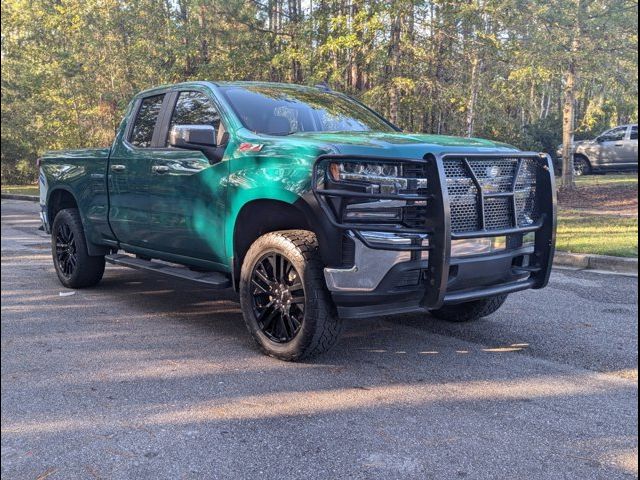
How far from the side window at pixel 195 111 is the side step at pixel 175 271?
45.1 inches

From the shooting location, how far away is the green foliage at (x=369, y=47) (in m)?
11.7

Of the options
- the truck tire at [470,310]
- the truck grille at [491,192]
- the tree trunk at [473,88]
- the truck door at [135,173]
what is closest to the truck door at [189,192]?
the truck door at [135,173]

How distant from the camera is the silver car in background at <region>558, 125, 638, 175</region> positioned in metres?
19.6

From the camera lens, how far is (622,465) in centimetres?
289

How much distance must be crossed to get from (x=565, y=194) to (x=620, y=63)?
333 cm

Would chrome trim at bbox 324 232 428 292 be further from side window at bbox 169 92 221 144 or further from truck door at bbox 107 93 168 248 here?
truck door at bbox 107 93 168 248

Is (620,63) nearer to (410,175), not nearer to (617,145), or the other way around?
(617,145)

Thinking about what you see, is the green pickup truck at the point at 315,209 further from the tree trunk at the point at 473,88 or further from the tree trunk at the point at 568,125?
the tree trunk at the point at 568,125

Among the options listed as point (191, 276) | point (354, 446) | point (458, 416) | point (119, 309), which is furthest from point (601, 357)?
point (119, 309)

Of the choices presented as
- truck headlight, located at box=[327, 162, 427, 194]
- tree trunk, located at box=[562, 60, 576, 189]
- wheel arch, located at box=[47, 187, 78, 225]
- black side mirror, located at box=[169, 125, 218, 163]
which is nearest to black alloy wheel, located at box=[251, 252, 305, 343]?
truck headlight, located at box=[327, 162, 427, 194]

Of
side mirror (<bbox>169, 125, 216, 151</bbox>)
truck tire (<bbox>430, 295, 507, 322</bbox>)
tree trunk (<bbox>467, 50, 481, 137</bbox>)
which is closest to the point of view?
side mirror (<bbox>169, 125, 216, 151</bbox>)

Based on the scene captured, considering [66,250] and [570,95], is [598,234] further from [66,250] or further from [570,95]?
[66,250]

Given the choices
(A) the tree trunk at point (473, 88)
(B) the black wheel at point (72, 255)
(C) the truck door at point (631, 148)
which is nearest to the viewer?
(B) the black wheel at point (72, 255)

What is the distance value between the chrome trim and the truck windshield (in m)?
1.46
